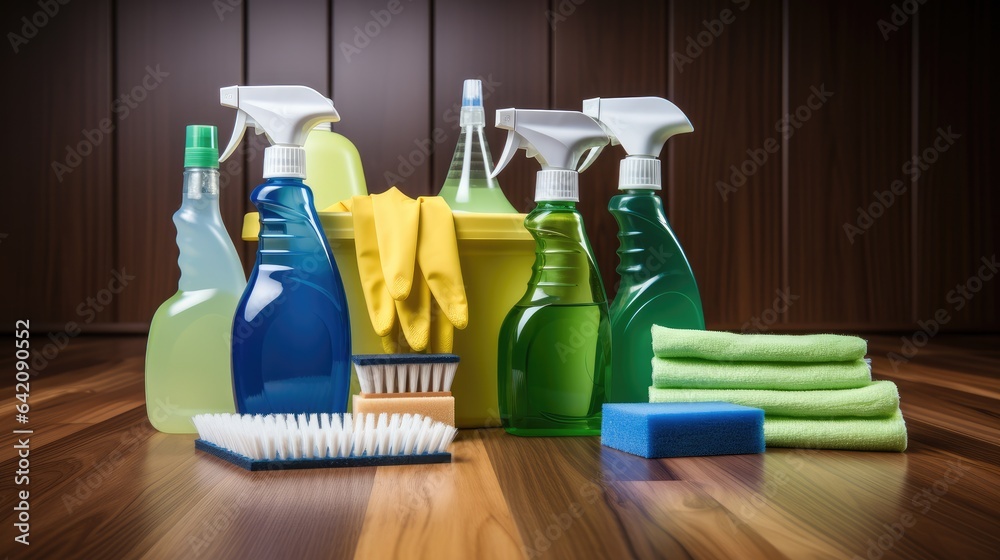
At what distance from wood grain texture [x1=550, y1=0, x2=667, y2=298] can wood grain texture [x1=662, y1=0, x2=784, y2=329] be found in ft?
0.19

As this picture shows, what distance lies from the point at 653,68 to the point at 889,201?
67 cm

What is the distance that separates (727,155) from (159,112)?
1.32 meters

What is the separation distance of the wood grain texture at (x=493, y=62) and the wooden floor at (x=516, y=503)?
134 centimetres

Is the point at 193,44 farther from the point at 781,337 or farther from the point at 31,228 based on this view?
the point at 781,337

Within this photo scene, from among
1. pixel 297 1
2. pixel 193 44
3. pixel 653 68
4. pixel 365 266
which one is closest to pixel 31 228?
pixel 193 44

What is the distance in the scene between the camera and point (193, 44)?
2021 millimetres

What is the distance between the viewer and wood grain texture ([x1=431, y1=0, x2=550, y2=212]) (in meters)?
2.05

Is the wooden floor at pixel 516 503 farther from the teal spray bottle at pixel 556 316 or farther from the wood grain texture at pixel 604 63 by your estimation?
the wood grain texture at pixel 604 63

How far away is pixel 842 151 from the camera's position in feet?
7.05

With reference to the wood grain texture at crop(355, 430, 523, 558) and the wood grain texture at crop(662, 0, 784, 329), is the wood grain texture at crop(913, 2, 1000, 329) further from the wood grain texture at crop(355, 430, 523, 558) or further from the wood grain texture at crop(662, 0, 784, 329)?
the wood grain texture at crop(355, 430, 523, 558)

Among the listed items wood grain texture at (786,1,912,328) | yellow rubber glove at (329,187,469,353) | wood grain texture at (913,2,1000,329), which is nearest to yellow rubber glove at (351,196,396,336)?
yellow rubber glove at (329,187,469,353)

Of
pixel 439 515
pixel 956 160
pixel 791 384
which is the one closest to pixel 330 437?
pixel 439 515

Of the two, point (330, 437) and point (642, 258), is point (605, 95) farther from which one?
point (330, 437)

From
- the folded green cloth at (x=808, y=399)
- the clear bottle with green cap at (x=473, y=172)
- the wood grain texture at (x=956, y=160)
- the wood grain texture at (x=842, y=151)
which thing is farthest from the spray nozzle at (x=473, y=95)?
the wood grain texture at (x=956, y=160)
